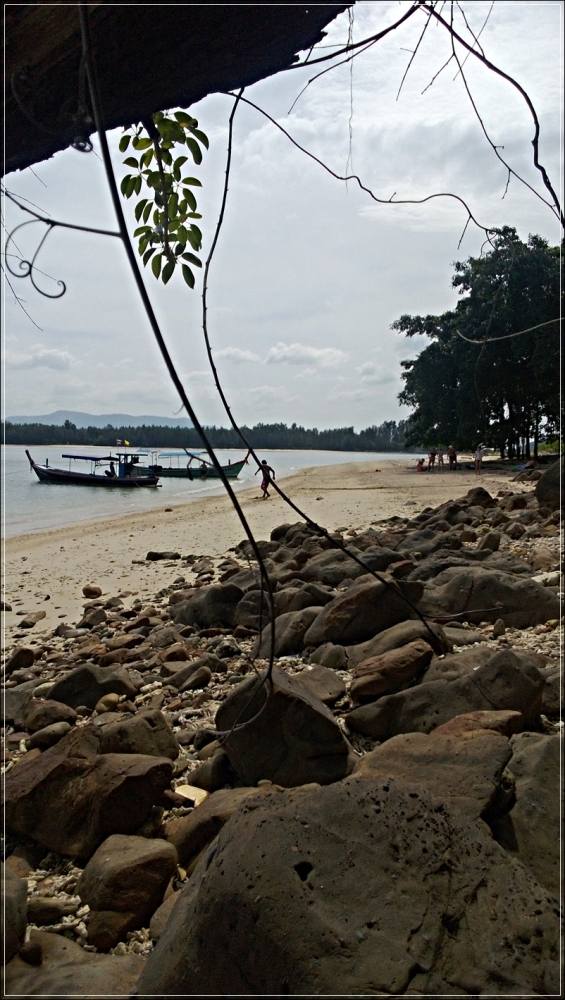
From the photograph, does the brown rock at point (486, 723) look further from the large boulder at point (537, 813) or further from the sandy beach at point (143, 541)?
the sandy beach at point (143, 541)

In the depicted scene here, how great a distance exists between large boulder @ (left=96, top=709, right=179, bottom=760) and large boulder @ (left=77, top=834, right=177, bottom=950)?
2.33 feet

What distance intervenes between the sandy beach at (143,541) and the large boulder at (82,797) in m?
4.28

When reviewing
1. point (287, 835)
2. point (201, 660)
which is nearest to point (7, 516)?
point (201, 660)

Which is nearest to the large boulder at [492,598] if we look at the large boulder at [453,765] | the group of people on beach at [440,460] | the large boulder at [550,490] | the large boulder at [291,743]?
the large boulder at [291,743]

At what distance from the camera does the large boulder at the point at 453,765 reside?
1.78 meters

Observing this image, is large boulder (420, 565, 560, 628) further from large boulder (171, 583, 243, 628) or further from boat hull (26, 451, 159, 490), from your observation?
boat hull (26, 451, 159, 490)

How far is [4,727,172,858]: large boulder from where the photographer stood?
264cm

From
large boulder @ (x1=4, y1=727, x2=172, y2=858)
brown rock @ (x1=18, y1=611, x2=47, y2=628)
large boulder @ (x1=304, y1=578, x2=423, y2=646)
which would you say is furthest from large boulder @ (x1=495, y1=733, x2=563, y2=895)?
brown rock @ (x1=18, y1=611, x2=47, y2=628)

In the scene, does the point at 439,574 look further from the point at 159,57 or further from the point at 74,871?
the point at 159,57

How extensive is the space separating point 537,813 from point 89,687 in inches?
119

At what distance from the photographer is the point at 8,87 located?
126 cm

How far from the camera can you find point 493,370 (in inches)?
439

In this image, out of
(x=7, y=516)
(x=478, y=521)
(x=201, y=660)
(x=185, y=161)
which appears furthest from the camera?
(x=7, y=516)

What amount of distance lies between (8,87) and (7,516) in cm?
2103
